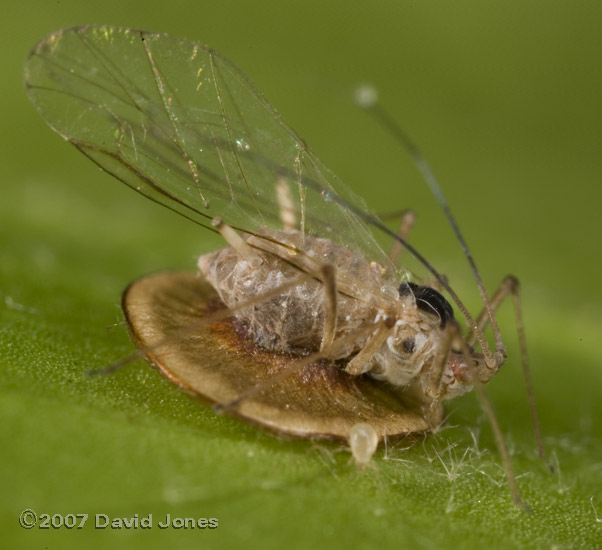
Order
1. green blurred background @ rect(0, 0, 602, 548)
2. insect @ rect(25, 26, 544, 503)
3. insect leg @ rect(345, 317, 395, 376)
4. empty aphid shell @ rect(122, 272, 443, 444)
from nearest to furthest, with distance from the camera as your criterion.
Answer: green blurred background @ rect(0, 0, 602, 548), empty aphid shell @ rect(122, 272, 443, 444), insect @ rect(25, 26, 544, 503), insect leg @ rect(345, 317, 395, 376)

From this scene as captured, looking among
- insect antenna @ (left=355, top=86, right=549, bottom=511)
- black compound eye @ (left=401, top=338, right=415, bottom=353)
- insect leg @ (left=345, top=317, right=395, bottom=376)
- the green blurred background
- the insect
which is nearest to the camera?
the green blurred background

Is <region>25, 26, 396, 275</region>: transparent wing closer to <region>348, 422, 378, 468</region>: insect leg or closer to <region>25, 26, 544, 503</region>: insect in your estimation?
<region>25, 26, 544, 503</region>: insect

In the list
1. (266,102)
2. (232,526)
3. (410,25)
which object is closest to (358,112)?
(410,25)

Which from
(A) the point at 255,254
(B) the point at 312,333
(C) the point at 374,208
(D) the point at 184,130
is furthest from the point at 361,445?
(C) the point at 374,208

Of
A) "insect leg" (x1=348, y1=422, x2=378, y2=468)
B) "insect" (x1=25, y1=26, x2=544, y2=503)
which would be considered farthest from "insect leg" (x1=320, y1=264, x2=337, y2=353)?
"insect leg" (x1=348, y1=422, x2=378, y2=468)

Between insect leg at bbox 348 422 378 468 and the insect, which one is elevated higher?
the insect

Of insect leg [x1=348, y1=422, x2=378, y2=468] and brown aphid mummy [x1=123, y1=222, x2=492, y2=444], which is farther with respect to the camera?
brown aphid mummy [x1=123, y1=222, x2=492, y2=444]

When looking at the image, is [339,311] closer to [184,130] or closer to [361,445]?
[361,445]
